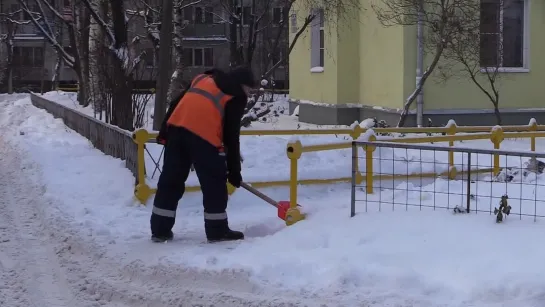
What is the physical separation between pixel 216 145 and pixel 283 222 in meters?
1.33

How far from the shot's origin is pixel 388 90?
20484mm

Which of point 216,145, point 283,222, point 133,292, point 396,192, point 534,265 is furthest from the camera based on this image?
point 396,192

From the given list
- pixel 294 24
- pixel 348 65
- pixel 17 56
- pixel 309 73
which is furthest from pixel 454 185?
pixel 17 56

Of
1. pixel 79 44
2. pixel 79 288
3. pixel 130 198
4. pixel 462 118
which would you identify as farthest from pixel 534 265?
pixel 79 44

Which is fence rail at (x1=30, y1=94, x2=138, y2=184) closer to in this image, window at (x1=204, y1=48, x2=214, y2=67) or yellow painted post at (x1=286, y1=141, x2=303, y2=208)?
yellow painted post at (x1=286, y1=141, x2=303, y2=208)

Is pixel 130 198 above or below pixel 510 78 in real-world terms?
below

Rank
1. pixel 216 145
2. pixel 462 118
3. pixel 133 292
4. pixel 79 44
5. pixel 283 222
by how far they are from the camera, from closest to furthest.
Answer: pixel 133 292 → pixel 216 145 → pixel 283 222 → pixel 462 118 → pixel 79 44

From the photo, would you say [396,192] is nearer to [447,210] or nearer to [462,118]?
[447,210]

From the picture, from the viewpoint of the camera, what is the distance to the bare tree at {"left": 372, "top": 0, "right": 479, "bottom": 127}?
58.7ft

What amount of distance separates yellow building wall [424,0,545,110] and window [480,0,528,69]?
23 centimetres

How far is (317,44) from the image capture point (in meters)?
24.8

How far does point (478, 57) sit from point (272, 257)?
13.5 meters

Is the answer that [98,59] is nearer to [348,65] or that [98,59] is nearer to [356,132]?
[348,65]

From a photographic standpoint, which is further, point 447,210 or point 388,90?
point 388,90
